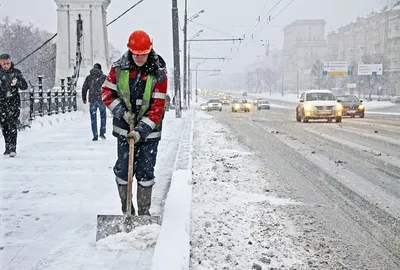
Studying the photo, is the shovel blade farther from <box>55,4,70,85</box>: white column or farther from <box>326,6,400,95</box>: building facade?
<box>326,6,400,95</box>: building facade

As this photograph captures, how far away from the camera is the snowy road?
12.7 ft

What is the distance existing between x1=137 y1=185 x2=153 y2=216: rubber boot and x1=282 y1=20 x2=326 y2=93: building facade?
406ft

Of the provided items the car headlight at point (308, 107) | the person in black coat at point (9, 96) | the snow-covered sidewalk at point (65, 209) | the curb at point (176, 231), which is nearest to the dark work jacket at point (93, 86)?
the snow-covered sidewalk at point (65, 209)

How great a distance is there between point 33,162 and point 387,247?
553cm

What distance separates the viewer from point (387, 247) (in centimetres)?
391

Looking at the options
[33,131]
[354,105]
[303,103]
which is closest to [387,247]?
[33,131]

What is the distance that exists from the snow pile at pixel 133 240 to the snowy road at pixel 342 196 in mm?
1292

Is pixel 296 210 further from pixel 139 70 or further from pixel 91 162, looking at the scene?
pixel 91 162

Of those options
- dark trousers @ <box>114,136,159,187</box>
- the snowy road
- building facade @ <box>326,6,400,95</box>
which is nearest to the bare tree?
building facade @ <box>326,6,400,95</box>

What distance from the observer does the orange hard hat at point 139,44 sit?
3.83m

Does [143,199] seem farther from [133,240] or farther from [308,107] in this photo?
[308,107]

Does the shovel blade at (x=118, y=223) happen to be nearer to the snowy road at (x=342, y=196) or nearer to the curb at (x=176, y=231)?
the curb at (x=176, y=231)

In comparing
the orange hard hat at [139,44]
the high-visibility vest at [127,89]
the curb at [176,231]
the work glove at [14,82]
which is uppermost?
the orange hard hat at [139,44]

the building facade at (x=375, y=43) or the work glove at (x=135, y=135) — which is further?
the building facade at (x=375, y=43)
